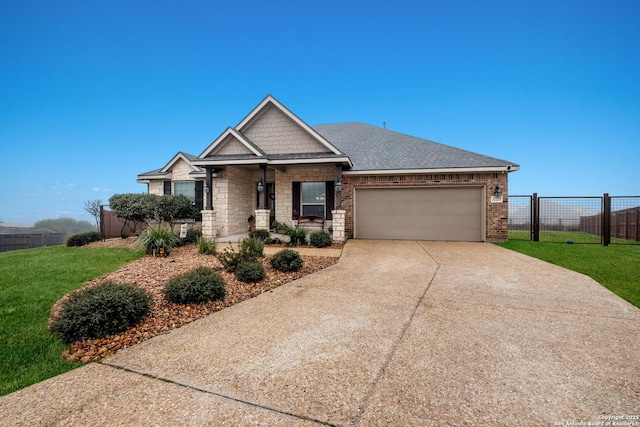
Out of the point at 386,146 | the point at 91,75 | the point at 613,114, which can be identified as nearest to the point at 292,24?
the point at 386,146

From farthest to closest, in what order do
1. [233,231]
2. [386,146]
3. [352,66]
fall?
[352,66], [386,146], [233,231]

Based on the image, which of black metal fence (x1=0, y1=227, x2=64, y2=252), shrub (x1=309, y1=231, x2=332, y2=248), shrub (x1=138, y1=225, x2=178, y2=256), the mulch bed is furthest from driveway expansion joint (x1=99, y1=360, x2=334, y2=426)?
black metal fence (x1=0, y1=227, x2=64, y2=252)

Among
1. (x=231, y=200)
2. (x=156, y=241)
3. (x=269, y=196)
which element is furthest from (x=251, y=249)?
(x=269, y=196)

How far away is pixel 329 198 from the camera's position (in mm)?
12312

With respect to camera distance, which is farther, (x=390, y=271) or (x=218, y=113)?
(x=218, y=113)

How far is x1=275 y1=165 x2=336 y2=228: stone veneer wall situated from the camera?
12570 millimetres

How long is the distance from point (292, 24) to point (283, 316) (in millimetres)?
16409

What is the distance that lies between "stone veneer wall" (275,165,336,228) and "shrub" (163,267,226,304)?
843cm

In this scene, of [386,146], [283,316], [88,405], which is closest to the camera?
[88,405]

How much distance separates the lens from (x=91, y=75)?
14750mm

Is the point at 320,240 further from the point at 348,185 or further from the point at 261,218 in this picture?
the point at 348,185

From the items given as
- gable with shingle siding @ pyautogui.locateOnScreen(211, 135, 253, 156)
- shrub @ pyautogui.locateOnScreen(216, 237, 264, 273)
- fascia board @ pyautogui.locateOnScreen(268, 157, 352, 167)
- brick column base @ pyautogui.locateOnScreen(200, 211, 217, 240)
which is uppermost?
gable with shingle siding @ pyautogui.locateOnScreen(211, 135, 253, 156)

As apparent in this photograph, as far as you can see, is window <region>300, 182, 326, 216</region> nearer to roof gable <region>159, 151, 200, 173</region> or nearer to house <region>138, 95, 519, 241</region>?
house <region>138, 95, 519, 241</region>

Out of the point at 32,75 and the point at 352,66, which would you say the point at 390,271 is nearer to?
the point at 352,66
